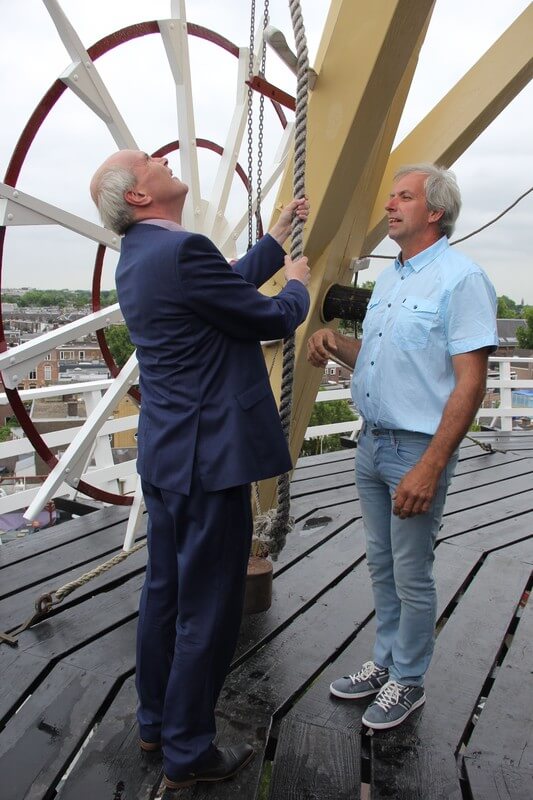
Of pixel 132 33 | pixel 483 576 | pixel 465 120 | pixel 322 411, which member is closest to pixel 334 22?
pixel 465 120

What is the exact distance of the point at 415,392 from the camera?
1726mm

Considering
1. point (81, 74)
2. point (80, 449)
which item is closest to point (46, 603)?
point (80, 449)

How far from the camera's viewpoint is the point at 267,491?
2.47 m

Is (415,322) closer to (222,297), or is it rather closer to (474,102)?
(222,297)

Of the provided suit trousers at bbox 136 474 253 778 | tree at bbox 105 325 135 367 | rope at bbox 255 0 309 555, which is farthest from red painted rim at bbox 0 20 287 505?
tree at bbox 105 325 135 367

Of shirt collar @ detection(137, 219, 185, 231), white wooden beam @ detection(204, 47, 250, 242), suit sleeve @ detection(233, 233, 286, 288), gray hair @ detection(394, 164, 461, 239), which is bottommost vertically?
suit sleeve @ detection(233, 233, 286, 288)

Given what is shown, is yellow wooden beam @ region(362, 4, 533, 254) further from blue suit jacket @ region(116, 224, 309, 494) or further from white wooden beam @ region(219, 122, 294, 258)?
white wooden beam @ region(219, 122, 294, 258)

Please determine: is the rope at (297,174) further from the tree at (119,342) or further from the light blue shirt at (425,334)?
the tree at (119,342)

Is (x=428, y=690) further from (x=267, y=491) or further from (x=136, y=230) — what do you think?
(x=136, y=230)

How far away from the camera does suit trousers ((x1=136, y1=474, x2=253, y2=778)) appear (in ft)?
5.10

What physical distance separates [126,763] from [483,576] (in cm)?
174

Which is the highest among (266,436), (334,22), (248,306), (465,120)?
(334,22)

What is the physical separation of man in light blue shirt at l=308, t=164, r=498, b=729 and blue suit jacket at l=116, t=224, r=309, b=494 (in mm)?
320

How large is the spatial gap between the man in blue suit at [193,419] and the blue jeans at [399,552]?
1.12ft
